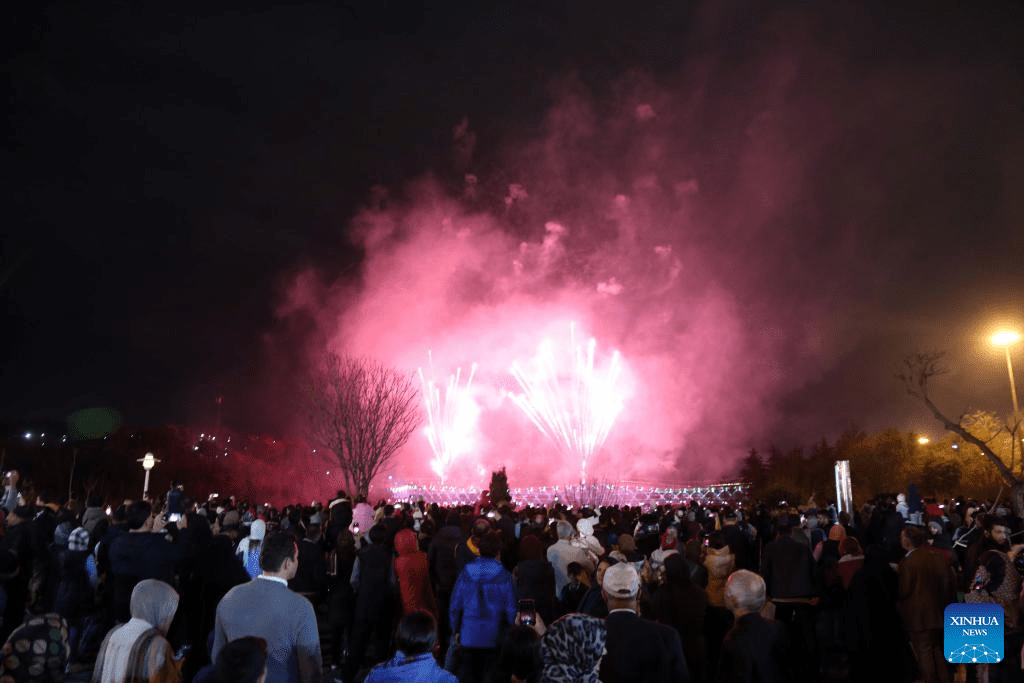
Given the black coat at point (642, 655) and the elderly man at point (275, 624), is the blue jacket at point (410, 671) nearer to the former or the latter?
the elderly man at point (275, 624)

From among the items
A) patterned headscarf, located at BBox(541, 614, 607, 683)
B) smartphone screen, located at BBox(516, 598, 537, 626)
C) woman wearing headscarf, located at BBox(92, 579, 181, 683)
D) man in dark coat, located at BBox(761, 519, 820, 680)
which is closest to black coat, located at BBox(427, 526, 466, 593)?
smartphone screen, located at BBox(516, 598, 537, 626)

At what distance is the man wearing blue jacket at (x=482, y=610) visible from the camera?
25.1 feet

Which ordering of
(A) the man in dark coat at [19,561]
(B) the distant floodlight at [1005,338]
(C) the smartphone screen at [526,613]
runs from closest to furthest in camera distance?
1. (C) the smartphone screen at [526,613]
2. (A) the man in dark coat at [19,561]
3. (B) the distant floodlight at [1005,338]

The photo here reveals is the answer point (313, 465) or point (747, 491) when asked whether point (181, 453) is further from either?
point (747, 491)

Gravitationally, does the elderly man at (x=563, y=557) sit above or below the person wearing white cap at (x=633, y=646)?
above

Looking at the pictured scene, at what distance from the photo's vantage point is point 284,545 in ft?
16.0

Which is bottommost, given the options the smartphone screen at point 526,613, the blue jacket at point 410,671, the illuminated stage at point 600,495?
the blue jacket at point 410,671

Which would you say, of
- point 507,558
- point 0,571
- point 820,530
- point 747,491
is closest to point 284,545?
point 0,571

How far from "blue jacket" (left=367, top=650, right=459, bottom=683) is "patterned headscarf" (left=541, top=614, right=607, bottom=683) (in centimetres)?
81

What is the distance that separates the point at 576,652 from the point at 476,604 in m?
2.98

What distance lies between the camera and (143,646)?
4.61m

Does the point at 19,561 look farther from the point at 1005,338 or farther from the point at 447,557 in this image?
the point at 1005,338

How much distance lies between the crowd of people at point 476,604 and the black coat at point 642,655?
12mm

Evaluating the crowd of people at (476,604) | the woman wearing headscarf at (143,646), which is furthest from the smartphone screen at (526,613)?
the woman wearing headscarf at (143,646)
